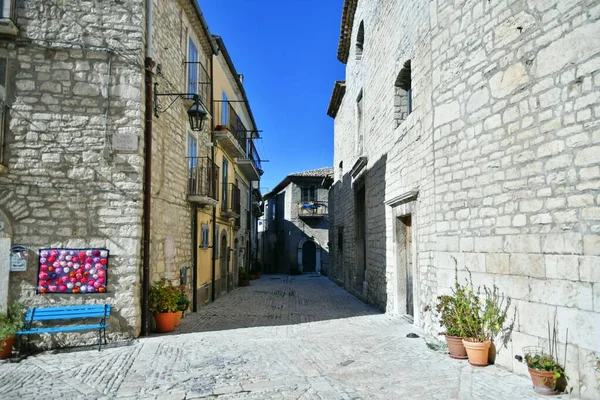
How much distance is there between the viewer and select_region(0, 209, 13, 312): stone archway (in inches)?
266

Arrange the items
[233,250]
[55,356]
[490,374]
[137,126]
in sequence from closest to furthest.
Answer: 1. [490,374]
2. [55,356]
3. [137,126]
4. [233,250]

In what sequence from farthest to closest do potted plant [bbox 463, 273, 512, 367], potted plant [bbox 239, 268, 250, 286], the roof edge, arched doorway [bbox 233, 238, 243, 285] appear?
1. potted plant [bbox 239, 268, 250, 286]
2. arched doorway [bbox 233, 238, 243, 285]
3. the roof edge
4. potted plant [bbox 463, 273, 512, 367]

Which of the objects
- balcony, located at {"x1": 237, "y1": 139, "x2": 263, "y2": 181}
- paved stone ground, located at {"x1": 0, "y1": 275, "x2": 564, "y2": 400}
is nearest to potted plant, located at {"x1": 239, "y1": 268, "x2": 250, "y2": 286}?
balcony, located at {"x1": 237, "y1": 139, "x2": 263, "y2": 181}

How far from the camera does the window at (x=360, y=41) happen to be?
14.8 m

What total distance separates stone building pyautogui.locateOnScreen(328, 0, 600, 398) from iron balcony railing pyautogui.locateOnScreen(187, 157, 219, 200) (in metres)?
4.89

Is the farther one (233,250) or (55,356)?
(233,250)

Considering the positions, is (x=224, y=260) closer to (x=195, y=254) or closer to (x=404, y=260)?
(x=195, y=254)

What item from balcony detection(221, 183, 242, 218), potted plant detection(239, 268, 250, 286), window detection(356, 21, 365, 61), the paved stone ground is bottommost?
potted plant detection(239, 268, 250, 286)

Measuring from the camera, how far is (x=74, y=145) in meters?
7.12

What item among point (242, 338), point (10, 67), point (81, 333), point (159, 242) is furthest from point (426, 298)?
point (10, 67)

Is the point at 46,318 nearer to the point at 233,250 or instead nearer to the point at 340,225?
the point at 233,250

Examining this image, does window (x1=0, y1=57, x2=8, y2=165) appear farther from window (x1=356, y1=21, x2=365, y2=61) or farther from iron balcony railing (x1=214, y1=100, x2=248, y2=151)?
window (x1=356, y1=21, x2=365, y2=61)

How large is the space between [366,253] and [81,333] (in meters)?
8.81

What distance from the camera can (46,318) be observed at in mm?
6648
